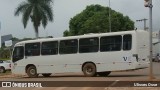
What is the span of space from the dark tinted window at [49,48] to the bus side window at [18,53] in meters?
1.76

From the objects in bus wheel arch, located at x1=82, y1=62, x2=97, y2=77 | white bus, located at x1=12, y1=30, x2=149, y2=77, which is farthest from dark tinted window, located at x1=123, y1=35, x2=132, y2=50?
bus wheel arch, located at x1=82, y1=62, x2=97, y2=77

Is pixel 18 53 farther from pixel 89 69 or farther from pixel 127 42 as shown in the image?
pixel 127 42

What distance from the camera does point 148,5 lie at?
2245cm

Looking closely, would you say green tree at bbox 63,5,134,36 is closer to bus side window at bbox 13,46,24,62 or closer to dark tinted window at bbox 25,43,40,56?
bus side window at bbox 13,46,24,62

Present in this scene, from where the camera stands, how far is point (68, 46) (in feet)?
101

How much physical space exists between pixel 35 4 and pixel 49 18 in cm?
259

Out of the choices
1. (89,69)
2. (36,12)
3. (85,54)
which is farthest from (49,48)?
(36,12)

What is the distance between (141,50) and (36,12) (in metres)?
32.8

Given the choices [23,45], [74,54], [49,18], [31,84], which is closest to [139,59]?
[74,54]

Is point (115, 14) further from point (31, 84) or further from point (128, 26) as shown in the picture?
point (31, 84)

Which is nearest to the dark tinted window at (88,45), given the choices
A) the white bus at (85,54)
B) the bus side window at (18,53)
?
the white bus at (85,54)

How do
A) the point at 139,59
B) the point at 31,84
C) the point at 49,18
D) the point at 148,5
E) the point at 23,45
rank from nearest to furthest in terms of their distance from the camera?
the point at 31,84 → the point at 148,5 → the point at 139,59 → the point at 23,45 → the point at 49,18

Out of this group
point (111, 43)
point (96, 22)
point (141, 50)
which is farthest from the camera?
point (96, 22)

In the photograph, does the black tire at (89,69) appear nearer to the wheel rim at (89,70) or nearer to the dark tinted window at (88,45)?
the wheel rim at (89,70)
